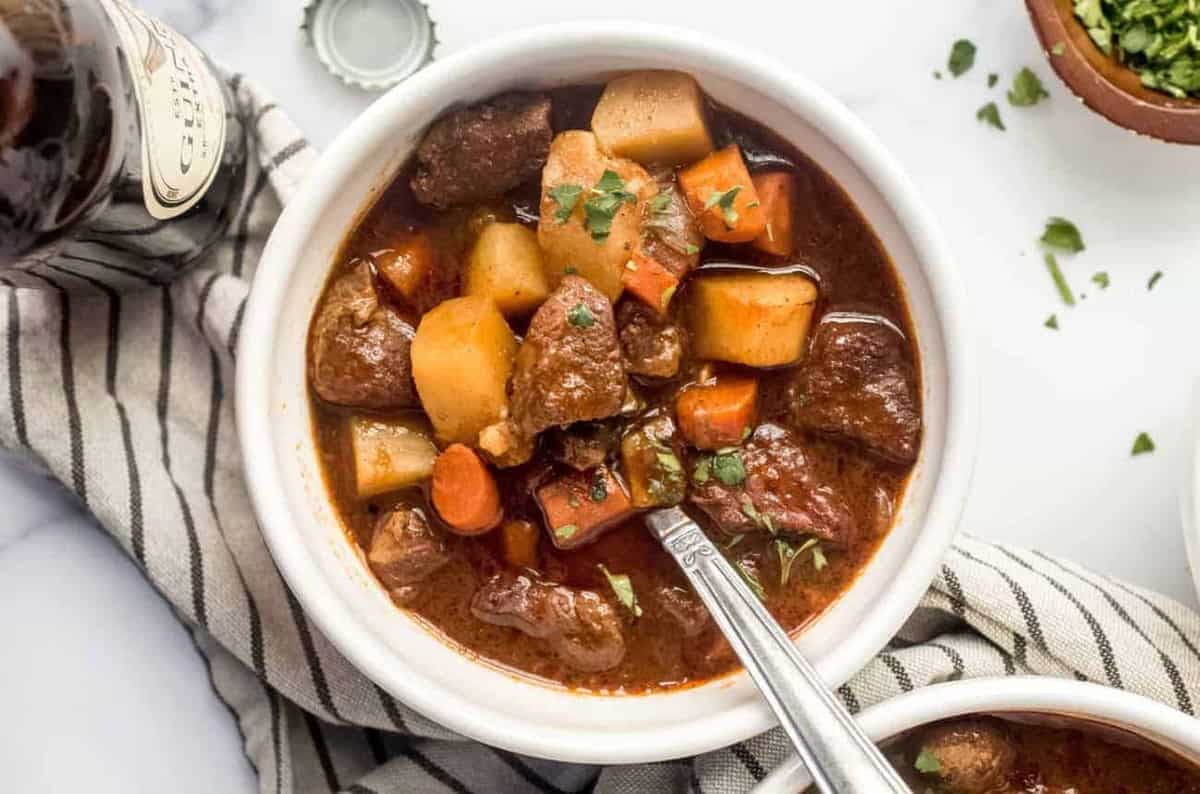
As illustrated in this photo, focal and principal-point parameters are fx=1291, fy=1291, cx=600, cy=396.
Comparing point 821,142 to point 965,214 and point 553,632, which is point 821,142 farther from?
point 553,632

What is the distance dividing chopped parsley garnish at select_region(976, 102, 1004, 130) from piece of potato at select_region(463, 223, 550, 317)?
3.57 feet

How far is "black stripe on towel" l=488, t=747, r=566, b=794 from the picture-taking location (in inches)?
110

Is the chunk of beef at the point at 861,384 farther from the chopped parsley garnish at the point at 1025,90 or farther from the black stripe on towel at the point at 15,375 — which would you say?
the black stripe on towel at the point at 15,375

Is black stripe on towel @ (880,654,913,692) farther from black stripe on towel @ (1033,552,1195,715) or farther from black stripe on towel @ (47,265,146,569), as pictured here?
black stripe on towel @ (47,265,146,569)

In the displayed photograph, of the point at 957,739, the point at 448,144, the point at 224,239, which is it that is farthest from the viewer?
the point at 224,239

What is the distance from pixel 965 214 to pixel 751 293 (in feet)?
2.40

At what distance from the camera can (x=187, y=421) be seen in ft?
8.91

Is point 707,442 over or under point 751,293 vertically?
under

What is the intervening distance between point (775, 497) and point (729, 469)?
0.36ft

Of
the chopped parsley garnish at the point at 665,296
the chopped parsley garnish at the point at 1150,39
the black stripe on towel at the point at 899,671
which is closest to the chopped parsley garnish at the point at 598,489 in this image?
the chopped parsley garnish at the point at 665,296

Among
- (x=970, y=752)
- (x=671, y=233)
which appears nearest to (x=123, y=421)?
(x=671, y=233)

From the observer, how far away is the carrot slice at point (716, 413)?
2.34 meters

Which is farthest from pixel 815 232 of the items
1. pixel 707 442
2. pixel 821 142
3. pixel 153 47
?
pixel 153 47

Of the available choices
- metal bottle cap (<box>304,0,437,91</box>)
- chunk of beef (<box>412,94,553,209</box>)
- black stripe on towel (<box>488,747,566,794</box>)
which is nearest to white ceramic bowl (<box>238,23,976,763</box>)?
chunk of beef (<box>412,94,553,209</box>)
